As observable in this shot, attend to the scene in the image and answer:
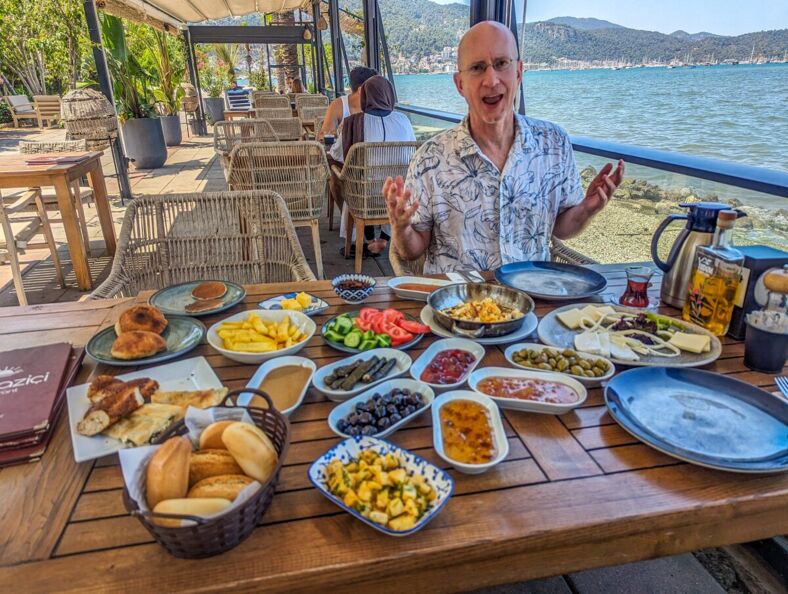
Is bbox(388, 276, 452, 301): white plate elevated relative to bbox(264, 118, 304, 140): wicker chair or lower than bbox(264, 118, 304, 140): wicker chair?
lower

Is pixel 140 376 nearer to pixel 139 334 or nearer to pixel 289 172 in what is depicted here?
pixel 139 334

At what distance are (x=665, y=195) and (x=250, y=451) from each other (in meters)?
2.72

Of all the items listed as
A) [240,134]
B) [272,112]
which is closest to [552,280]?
[240,134]

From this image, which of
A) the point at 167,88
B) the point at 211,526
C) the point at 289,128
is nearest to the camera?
the point at 211,526

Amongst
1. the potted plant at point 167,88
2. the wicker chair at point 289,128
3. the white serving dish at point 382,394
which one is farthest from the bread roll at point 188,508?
the potted plant at point 167,88

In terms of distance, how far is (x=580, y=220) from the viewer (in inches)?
80.2

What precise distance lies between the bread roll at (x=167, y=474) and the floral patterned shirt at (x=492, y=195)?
1.51 m

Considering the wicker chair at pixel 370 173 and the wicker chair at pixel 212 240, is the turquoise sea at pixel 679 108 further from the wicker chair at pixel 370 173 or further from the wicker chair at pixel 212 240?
the wicker chair at pixel 212 240

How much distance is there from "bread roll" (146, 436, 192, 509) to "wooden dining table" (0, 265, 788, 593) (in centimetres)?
10

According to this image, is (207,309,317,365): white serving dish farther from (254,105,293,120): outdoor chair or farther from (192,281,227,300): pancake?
(254,105,293,120): outdoor chair

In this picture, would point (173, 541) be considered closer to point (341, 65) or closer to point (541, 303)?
point (541, 303)

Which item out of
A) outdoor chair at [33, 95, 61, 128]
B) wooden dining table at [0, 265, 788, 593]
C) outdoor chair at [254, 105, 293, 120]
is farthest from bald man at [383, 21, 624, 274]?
outdoor chair at [33, 95, 61, 128]

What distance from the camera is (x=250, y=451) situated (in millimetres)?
719

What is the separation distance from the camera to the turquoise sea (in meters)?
4.79
